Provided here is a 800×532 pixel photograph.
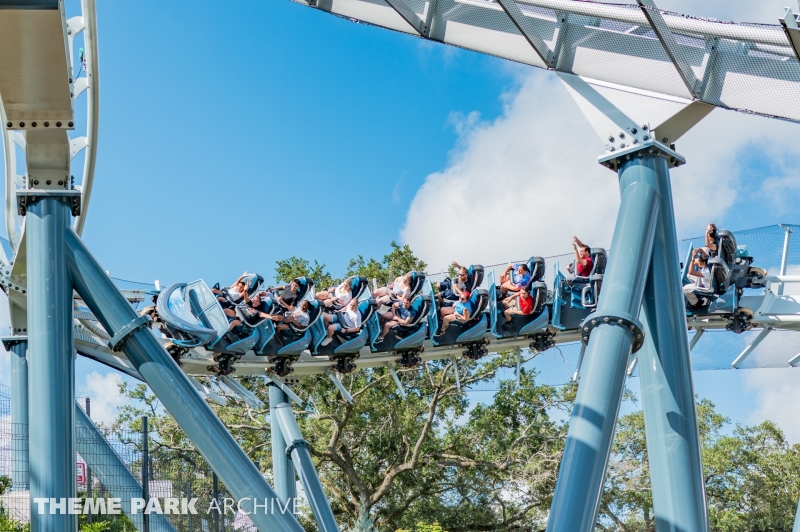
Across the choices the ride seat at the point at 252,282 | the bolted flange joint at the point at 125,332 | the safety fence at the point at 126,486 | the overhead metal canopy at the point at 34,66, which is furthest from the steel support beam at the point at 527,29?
the ride seat at the point at 252,282

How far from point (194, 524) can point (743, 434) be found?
60.7 ft

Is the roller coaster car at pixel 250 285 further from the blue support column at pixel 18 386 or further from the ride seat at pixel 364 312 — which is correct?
the blue support column at pixel 18 386

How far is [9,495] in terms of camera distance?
296 inches

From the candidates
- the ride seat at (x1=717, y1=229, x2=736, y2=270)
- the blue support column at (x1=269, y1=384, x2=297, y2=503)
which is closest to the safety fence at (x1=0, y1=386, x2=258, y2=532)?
the blue support column at (x1=269, y1=384, x2=297, y2=503)

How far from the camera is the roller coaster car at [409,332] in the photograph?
11.2 metres

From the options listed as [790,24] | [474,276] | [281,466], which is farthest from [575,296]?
[790,24]

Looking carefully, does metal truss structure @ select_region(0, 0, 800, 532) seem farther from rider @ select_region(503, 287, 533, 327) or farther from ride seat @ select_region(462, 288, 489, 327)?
rider @ select_region(503, 287, 533, 327)

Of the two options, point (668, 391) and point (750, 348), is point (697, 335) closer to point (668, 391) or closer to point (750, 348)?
point (750, 348)

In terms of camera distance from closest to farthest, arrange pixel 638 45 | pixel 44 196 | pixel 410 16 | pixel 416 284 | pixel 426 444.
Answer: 1. pixel 638 45
2. pixel 44 196
3. pixel 410 16
4. pixel 416 284
5. pixel 426 444

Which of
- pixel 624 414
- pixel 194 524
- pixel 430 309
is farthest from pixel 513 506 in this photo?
pixel 194 524

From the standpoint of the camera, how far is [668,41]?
17.8 feet

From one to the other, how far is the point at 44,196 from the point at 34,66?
0.86 m

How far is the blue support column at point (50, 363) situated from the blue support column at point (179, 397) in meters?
0.15

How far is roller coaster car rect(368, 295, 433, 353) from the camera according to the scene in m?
11.2
